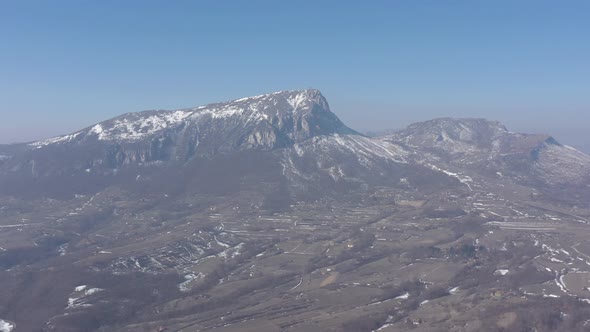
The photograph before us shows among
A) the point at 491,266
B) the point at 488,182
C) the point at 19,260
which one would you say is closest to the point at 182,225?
the point at 19,260

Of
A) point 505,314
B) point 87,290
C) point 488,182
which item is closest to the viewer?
point 505,314

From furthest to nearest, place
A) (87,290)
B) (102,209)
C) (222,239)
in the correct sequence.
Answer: (102,209), (222,239), (87,290)

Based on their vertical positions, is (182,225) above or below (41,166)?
below

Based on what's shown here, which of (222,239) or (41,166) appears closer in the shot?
(222,239)

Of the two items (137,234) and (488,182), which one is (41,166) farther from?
(488,182)

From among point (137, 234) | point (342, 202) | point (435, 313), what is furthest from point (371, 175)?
point (435, 313)

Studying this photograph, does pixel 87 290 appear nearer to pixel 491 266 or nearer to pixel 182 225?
pixel 182 225
